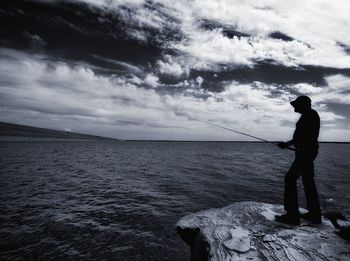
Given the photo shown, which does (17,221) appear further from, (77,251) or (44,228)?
(77,251)

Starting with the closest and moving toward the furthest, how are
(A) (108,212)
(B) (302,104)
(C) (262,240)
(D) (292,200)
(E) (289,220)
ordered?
(C) (262,240) < (E) (289,220) < (D) (292,200) < (B) (302,104) < (A) (108,212)

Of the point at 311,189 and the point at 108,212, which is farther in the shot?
the point at 108,212

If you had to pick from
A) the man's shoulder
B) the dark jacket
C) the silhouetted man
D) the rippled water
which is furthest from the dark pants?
the rippled water

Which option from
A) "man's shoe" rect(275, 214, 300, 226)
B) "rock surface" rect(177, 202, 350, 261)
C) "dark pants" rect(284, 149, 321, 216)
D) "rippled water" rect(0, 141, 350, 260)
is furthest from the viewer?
"rippled water" rect(0, 141, 350, 260)

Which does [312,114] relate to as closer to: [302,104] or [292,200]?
[302,104]

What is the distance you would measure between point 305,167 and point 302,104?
4.85ft

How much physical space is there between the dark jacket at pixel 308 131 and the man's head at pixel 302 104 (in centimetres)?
11

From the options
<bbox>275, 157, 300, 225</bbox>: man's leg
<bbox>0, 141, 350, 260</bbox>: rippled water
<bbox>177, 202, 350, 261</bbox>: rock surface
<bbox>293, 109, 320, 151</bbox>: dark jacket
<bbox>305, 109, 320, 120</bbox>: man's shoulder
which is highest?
<bbox>305, 109, 320, 120</bbox>: man's shoulder

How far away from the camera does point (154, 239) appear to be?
757cm

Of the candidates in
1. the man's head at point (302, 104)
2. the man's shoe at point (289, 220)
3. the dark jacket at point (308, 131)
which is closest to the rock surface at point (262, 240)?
the man's shoe at point (289, 220)

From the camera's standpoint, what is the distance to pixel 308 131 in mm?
Answer: 5355

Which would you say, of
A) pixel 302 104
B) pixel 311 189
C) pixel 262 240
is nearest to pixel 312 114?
pixel 302 104

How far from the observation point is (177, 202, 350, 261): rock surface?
386 centimetres

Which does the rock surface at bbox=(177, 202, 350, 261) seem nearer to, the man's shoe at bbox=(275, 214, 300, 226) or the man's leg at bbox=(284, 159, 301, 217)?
the man's shoe at bbox=(275, 214, 300, 226)
